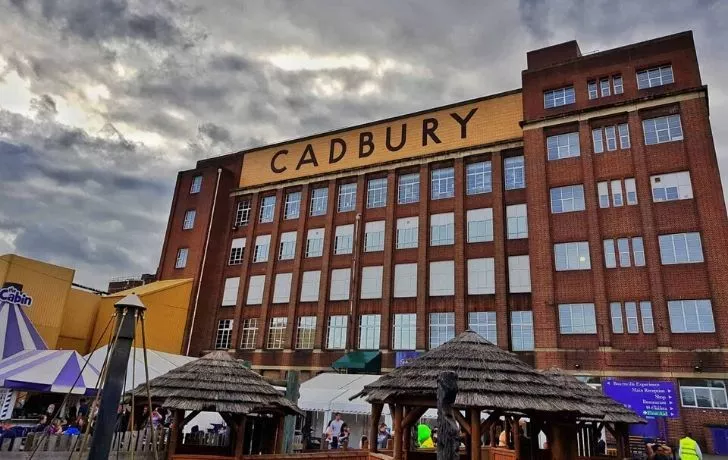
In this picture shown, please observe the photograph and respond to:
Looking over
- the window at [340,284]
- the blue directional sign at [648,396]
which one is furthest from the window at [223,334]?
the blue directional sign at [648,396]

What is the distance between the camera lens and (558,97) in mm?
30500

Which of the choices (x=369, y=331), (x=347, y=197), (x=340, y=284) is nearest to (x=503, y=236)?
(x=369, y=331)

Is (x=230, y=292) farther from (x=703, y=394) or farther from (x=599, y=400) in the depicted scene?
(x=703, y=394)

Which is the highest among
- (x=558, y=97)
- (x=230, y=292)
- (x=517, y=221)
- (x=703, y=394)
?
(x=558, y=97)

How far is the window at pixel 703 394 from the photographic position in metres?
22.3

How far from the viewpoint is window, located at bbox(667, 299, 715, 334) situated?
23469mm

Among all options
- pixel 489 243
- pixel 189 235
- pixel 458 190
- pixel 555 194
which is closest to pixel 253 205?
pixel 189 235

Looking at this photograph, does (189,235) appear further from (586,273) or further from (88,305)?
(586,273)

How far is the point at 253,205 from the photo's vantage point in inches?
1626

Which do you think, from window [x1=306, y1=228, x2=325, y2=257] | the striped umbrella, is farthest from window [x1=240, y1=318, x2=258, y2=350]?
the striped umbrella

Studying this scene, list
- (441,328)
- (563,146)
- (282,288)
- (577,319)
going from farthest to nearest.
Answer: (282,288) < (441,328) < (563,146) < (577,319)

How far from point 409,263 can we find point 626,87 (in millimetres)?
16408

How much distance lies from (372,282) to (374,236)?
3366 mm

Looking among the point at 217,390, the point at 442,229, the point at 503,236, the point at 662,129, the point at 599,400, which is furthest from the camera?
the point at 442,229
